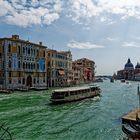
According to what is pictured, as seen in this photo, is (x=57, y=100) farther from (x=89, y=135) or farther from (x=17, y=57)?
(x=17, y=57)

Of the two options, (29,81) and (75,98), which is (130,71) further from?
(75,98)

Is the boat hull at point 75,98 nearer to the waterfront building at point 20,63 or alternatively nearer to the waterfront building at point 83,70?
the waterfront building at point 20,63

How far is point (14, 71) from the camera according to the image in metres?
52.3

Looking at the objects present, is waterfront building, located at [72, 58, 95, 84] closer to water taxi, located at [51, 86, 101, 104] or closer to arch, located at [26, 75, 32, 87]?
arch, located at [26, 75, 32, 87]

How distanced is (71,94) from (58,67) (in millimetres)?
38326

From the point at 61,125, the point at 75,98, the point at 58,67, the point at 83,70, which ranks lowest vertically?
the point at 61,125

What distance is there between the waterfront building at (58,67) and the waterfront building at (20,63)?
7.61 meters

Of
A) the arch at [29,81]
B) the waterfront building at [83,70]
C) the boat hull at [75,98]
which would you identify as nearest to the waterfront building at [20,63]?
the arch at [29,81]

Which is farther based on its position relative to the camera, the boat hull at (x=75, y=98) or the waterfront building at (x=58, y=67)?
the waterfront building at (x=58, y=67)

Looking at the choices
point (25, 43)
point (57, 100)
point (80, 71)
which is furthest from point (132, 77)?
point (57, 100)

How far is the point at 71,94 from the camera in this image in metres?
35.4

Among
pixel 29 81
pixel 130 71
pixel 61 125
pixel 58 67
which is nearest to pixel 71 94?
pixel 61 125

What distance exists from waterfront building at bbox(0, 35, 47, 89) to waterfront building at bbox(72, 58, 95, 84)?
32535 mm

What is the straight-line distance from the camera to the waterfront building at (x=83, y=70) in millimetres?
94950
